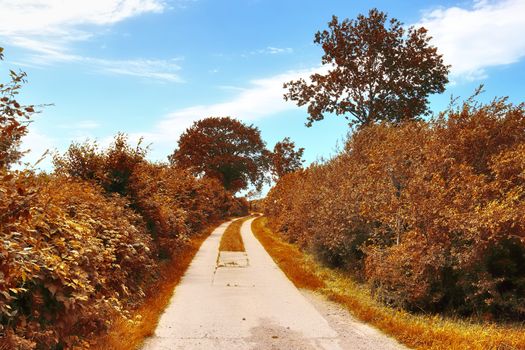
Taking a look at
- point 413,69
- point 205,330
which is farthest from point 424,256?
point 413,69

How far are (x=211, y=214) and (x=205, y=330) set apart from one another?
103ft

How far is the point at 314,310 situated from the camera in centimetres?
888

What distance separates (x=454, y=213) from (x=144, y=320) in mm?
5940

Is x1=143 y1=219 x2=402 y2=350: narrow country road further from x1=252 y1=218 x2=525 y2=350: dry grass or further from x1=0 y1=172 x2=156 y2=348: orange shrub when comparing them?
x1=0 y1=172 x2=156 y2=348: orange shrub

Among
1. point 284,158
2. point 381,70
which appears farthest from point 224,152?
point 381,70

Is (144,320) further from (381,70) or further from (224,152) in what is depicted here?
(224,152)

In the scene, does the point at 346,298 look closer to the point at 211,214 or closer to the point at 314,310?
the point at 314,310

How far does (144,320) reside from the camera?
7.70 metres

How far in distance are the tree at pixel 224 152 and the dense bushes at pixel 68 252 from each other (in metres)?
40.2

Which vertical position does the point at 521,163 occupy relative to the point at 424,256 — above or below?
above

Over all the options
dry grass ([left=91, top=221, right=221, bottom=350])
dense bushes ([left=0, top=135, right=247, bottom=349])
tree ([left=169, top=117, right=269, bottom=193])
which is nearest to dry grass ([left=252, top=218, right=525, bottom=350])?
dry grass ([left=91, top=221, right=221, bottom=350])

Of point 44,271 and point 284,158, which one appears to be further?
point 284,158

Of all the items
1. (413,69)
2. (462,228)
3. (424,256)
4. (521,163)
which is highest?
(413,69)

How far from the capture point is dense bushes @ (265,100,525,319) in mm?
8086
